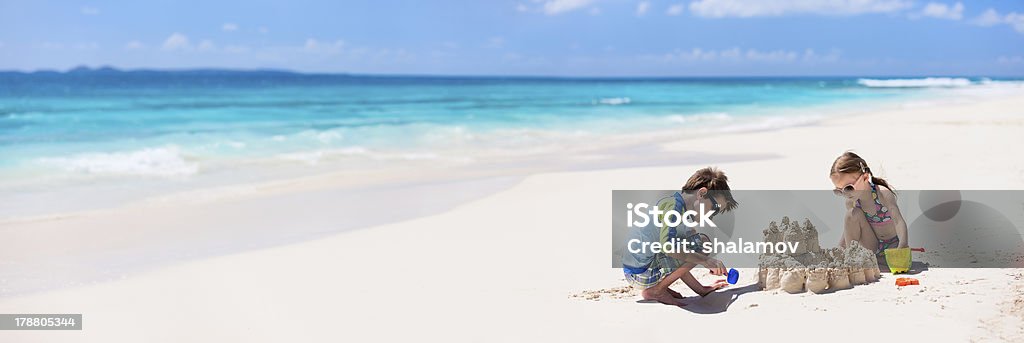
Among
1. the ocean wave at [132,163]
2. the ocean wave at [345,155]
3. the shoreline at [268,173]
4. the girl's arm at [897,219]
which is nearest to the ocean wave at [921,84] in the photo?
the shoreline at [268,173]

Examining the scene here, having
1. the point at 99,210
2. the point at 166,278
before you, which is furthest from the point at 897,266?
the point at 99,210

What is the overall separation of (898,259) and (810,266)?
0.55m

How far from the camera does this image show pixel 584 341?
404cm

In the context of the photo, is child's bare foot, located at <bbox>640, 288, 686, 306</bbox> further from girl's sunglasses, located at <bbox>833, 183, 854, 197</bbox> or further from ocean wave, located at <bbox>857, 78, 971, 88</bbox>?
ocean wave, located at <bbox>857, 78, 971, 88</bbox>

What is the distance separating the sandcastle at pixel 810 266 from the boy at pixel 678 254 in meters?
0.26

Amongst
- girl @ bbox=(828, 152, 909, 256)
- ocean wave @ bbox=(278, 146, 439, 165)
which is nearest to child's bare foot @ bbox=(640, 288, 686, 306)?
girl @ bbox=(828, 152, 909, 256)

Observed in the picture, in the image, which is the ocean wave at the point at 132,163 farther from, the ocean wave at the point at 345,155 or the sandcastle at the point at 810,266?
the sandcastle at the point at 810,266

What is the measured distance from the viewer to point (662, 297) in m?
4.53

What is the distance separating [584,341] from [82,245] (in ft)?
14.4

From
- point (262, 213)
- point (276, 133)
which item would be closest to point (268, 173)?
point (262, 213)

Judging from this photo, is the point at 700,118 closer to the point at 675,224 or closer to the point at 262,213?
the point at 262,213

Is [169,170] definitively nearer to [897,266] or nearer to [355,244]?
[355,244]

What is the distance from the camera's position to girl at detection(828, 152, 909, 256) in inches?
189

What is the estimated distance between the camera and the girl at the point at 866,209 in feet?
15.7
